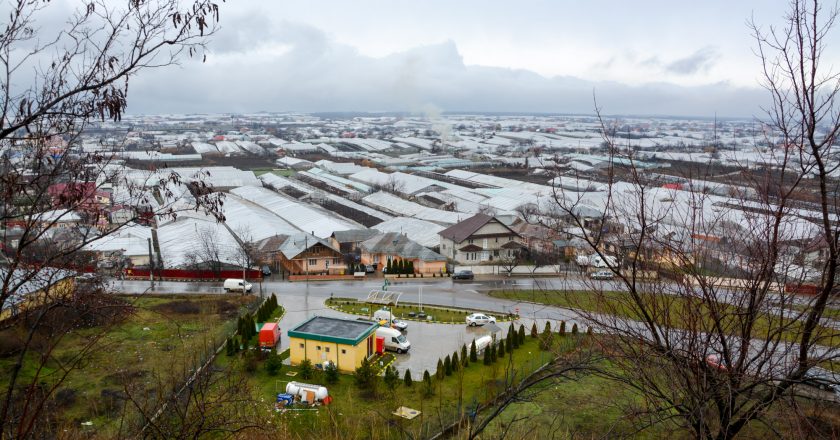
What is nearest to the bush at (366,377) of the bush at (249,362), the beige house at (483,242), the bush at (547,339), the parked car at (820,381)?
the bush at (249,362)

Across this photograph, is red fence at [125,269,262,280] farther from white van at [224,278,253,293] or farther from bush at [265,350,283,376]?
bush at [265,350,283,376]

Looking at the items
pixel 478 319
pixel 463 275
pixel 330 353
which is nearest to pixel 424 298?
pixel 463 275

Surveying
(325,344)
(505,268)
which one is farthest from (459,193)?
(325,344)

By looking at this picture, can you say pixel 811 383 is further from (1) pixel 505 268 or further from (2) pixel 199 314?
(1) pixel 505 268

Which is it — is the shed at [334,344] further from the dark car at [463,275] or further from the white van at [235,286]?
the dark car at [463,275]

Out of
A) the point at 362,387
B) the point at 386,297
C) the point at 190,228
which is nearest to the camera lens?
the point at 362,387

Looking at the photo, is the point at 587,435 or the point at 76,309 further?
the point at 587,435

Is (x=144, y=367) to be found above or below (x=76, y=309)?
below

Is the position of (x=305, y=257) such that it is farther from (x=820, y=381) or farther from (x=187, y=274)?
(x=820, y=381)
